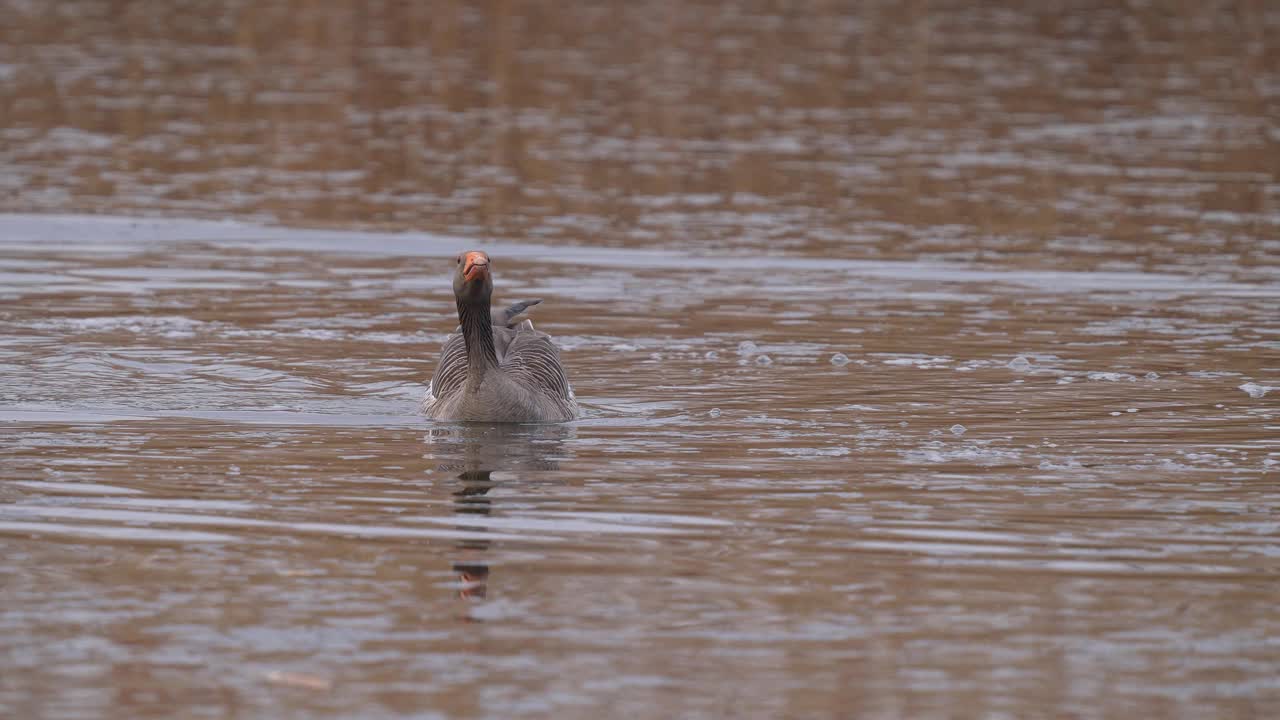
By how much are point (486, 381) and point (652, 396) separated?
1.44m

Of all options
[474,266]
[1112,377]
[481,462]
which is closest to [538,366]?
[474,266]

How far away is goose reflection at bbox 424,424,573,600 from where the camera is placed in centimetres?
1072

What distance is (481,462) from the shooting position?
537 inches

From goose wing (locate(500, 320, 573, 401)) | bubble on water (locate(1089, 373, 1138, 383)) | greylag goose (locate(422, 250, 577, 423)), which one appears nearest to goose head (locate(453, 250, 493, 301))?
greylag goose (locate(422, 250, 577, 423))

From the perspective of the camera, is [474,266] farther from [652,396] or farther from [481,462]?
[652,396]

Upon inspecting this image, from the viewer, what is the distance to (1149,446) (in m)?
13.8

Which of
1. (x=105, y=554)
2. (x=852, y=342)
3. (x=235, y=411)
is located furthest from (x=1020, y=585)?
(x=852, y=342)

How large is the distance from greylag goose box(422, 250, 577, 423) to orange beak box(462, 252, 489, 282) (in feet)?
0.04

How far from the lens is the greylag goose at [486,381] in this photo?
1495 centimetres

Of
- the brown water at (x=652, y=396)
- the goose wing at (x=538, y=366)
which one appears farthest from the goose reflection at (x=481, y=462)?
the goose wing at (x=538, y=366)

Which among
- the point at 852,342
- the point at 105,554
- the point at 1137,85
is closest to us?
the point at 105,554

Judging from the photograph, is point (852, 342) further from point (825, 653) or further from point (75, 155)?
point (75, 155)

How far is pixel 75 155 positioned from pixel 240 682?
21.1m

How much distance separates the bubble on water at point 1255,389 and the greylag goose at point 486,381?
4.81m
